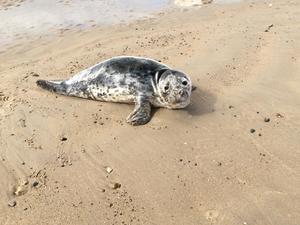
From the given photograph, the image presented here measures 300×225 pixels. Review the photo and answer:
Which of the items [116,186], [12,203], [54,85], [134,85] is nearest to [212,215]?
[116,186]

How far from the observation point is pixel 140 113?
16.9 ft

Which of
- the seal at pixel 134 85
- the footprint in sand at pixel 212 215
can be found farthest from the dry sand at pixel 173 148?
the seal at pixel 134 85

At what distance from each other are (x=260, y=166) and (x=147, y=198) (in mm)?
1033

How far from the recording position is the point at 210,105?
17.6 feet

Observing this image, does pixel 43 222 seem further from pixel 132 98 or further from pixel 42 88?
pixel 42 88

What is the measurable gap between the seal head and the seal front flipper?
18 cm

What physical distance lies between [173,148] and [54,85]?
7.02 ft

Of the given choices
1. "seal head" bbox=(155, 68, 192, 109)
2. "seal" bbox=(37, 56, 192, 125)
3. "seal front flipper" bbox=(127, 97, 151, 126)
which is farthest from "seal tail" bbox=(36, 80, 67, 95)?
"seal head" bbox=(155, 68, 192, 109)

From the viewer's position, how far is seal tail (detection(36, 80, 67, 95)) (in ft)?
19.7

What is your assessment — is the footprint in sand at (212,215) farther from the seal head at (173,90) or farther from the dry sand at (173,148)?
the seal head at (173,90)

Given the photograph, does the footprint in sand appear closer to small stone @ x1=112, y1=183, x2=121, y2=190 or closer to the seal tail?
small stone @ x1=112, y1=183, x2=121, y2=190

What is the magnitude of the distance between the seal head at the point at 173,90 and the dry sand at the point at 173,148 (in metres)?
0.10

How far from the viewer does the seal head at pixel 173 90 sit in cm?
518

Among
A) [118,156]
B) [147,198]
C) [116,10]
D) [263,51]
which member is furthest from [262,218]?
[116,10]
